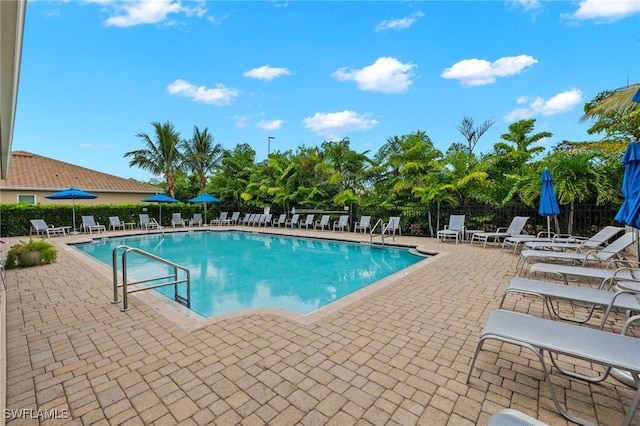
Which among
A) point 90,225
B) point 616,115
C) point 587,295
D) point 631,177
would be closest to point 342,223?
point 616,115

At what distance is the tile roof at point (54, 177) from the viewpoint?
17.1 meters

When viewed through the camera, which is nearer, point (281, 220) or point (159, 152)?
point (281, 220)

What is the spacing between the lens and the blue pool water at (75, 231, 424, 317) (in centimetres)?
A: 585

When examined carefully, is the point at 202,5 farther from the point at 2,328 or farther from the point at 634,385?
the point at 634,385

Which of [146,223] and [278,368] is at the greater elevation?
[146,223]

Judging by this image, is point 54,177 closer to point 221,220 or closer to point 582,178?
point 221,220

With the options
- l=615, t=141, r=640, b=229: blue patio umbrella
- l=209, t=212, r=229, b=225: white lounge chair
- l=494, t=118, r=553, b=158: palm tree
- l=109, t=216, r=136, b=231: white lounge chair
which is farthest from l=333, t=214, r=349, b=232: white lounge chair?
l=615, t=141, r=640, b=229: blue patio umbrella

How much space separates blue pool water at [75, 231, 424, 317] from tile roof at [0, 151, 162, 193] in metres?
8.36

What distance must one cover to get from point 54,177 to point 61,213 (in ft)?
22.5

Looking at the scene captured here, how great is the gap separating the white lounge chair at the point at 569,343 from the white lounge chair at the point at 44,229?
17087 mm

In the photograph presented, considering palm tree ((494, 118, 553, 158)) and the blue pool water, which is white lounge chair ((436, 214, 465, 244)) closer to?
the blue pool water

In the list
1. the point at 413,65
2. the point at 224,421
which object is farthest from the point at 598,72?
the point at 224,421

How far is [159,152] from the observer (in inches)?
780

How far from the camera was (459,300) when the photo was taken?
4.40 metres
